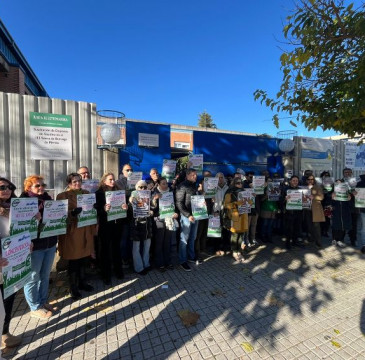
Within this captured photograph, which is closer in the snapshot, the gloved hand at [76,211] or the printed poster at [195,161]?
the gloved hand at [76,211]

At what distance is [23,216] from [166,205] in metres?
2.58

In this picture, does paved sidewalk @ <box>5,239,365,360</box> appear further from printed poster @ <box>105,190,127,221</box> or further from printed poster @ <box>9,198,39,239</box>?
printed poster @ <box>9,198,39,239</box>

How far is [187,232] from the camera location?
5.11m

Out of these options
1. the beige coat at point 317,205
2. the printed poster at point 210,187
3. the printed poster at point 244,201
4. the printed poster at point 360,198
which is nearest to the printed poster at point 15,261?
the printed poster at point 210,187

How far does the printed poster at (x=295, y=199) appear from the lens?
611 centimetres

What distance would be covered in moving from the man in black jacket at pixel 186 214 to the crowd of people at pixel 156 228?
2 cm

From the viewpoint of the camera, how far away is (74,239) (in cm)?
376

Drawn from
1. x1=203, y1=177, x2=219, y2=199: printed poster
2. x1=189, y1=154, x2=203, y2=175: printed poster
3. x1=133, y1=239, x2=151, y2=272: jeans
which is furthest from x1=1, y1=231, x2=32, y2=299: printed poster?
x1=189, y1=154, x2=203, y2=175: printed poster

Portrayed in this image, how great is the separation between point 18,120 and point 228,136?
5.85 m

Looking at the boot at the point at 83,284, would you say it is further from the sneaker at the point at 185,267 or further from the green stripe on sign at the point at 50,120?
the green stripe on sign at the point at 50,120

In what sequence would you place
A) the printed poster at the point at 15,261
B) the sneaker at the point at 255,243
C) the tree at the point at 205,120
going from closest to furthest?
1. the printed poster at the point at 15,261
2. the sneaker at the point at 255,243
3. the tree at the point at 205,120

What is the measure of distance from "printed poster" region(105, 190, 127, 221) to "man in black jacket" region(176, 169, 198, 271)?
120 cm

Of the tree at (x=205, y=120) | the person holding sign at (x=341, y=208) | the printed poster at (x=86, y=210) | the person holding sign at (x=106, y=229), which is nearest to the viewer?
the printed poster at (x=86, y=210)

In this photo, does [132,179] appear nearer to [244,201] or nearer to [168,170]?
[168,170]
